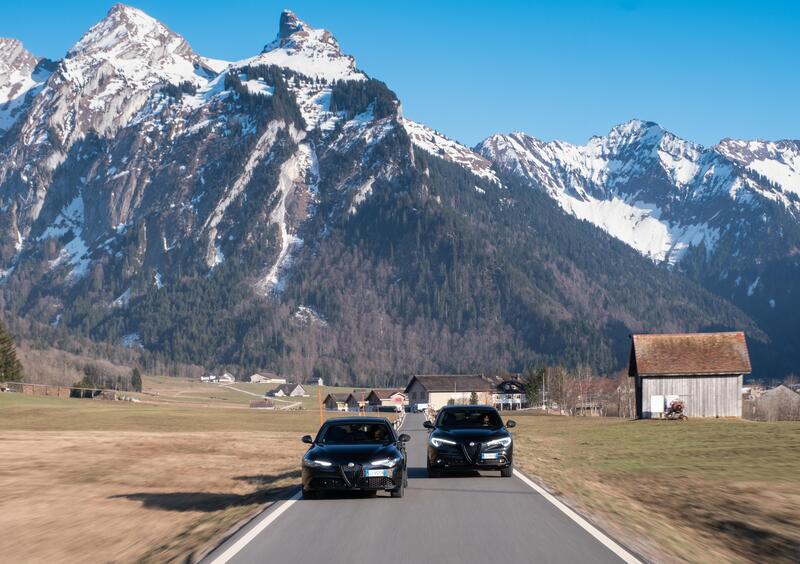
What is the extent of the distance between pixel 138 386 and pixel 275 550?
181m

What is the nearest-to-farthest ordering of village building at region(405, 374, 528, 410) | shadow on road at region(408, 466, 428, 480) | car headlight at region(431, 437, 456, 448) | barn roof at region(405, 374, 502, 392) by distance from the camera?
car headlight at region(431, 437, 456, 448) → shadow on road at region(408, 466, 428, 480) → village building at region(405, 374, 528, 410) → barn roof at region(405, 374, 502, 392)

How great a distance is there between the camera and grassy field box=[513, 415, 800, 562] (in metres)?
16.5

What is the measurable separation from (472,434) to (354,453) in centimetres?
526

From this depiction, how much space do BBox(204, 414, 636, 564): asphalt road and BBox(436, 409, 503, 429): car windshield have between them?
4598mm

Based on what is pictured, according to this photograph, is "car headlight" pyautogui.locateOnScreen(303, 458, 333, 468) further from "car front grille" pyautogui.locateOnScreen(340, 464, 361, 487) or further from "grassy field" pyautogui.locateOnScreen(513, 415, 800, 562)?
"grassy field" pyautogui.locateOnScreen(513, 415, 800, 562)

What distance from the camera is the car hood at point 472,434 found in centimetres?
2469

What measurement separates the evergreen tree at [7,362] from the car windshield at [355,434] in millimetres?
107150

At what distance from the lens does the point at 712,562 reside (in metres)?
14.7

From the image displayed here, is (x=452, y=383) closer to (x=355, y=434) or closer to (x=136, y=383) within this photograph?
(x=136, y=383)

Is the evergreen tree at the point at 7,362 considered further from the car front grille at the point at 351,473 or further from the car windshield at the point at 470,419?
the car front grille at the point at 351,473

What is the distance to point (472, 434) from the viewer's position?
81.9 ft

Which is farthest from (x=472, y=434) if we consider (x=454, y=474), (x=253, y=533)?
(x=253, y=533)

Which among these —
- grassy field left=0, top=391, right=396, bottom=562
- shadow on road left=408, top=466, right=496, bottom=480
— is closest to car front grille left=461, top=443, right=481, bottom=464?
shadow on road left=408, top=466, right=496, bottom=480

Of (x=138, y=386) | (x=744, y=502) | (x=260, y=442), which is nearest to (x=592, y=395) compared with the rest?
(x=138, y=386)
